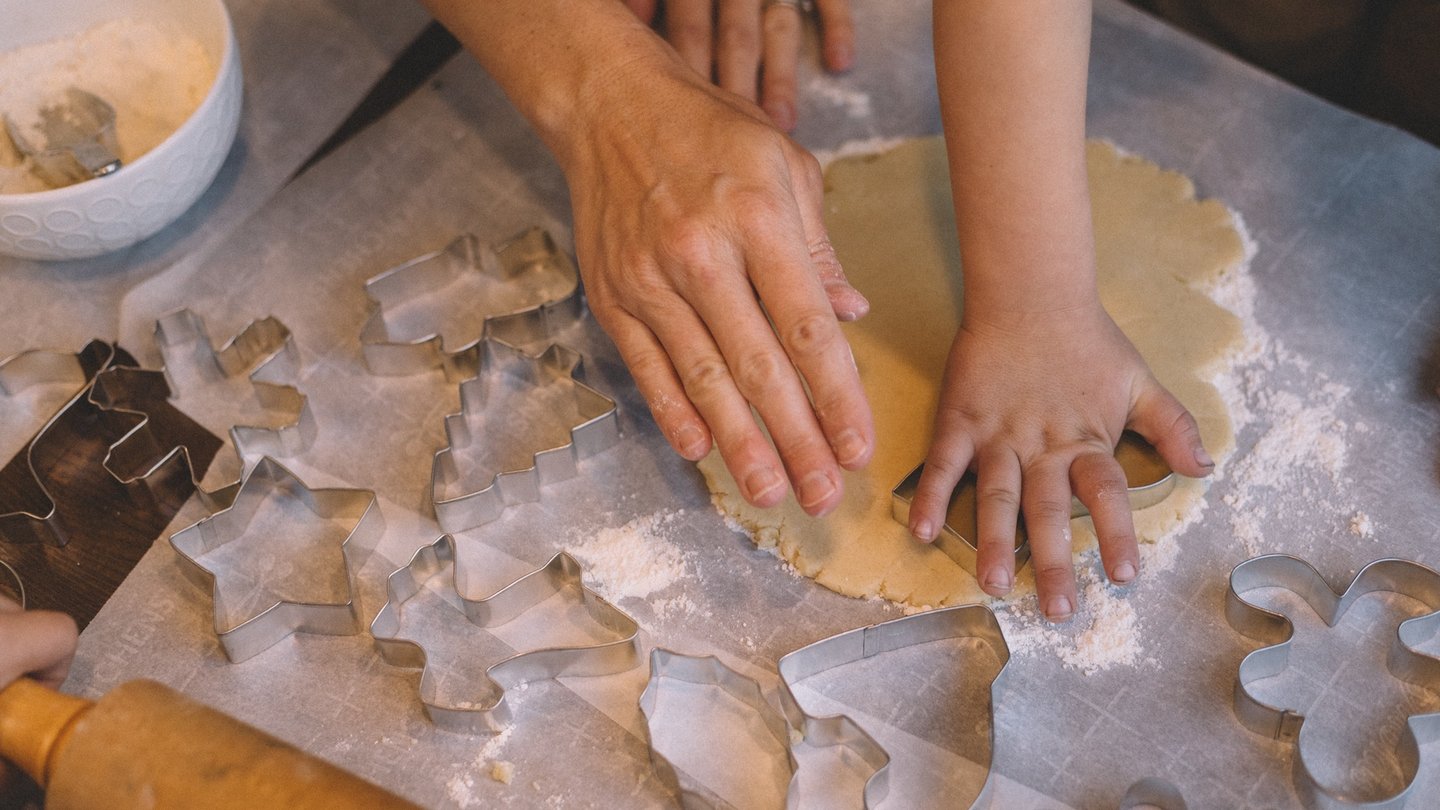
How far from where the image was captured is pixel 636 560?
43.9 inches

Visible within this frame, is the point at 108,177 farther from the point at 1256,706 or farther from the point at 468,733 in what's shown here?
the point at 1256,706

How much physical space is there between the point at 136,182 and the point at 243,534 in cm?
36

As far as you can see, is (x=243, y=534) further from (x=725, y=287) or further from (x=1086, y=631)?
(x=1086, y=631)

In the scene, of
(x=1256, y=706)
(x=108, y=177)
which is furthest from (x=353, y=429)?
(x=1256, y=706)

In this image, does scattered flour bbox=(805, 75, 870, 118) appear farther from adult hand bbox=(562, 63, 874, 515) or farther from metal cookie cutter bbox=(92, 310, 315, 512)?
metal cookie cutter bbox=(92, 310, 315, 512)

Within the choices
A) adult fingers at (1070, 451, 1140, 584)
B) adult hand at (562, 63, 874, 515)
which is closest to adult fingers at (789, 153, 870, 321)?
adult hand at (562, 63, 874, 515)

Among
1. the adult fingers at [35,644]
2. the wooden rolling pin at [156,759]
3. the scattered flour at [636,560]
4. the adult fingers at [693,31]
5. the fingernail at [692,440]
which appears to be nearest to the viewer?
the wooden rolling pin at [156,759]

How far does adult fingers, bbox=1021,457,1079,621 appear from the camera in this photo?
1030mm

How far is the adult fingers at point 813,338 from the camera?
0.95 m

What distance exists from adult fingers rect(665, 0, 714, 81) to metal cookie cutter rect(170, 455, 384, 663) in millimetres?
613

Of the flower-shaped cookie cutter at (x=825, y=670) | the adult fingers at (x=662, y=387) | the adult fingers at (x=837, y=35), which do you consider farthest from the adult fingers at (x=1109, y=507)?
the adult fingers at (x=837, y=35)

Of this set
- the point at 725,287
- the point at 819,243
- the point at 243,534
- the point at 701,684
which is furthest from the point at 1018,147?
the point at 243,534

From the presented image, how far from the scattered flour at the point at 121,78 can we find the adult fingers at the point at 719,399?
0.66 meters

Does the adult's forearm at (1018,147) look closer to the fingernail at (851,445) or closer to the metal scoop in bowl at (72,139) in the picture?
the fingernail at (851,445)
